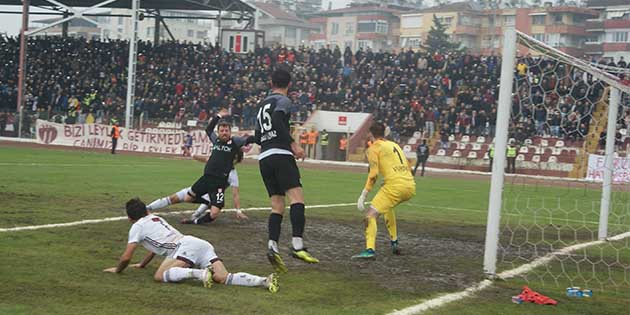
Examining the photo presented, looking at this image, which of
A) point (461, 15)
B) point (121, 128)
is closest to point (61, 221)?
point (121, 128)

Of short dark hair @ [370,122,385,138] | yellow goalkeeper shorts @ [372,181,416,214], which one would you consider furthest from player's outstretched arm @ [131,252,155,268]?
short dark hair @ [370,122,385,138]

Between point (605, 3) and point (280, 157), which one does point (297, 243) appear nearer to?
point (280, 157)

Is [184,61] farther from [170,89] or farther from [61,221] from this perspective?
[61,221]

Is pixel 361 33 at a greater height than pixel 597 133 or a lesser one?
greater

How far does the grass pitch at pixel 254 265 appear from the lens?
7129 mm

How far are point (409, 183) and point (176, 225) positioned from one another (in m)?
3.95

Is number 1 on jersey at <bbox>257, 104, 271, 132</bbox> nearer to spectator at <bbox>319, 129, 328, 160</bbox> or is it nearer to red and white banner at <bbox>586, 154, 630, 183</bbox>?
red and white banner at <bbox>586, 154, 630, 183</bbox>

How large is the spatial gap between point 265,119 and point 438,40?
72082 mm

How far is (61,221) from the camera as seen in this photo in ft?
38.6

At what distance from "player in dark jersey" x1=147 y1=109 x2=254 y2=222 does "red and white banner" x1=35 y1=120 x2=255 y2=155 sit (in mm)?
28694

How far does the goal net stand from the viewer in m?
9.54

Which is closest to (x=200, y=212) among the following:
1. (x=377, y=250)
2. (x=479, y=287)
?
(x=377, y=250)

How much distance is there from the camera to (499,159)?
31.0 ft

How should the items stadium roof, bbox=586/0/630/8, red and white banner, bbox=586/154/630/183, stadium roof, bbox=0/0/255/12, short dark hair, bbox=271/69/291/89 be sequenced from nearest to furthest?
1. short dark hair, bbox=271/69/291/89
2. red and white banner, bbox=586/154/630/183
3. stadium roof, bbox=0/0/255/12
4. stadium roof, bbox=586/0/630/8
